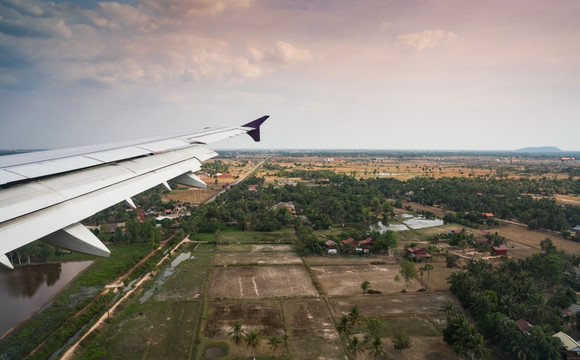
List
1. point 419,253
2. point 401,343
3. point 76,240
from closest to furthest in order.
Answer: point 76,240 < point 401,343 < point 419,253

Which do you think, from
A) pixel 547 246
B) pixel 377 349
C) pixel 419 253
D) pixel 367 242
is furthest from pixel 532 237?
pixel 377 349

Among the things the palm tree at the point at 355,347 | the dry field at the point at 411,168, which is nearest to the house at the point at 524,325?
the palm tree at the point at 355,347

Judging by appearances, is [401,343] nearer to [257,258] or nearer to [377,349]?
[377,349]

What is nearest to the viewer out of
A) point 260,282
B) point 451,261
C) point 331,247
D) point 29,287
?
point 29,287

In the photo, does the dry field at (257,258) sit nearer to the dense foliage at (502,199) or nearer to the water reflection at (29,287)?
the water reflection at (29,287)

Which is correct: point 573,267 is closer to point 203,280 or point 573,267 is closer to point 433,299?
point 433,299

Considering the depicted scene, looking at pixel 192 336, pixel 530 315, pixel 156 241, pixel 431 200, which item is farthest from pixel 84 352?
pixel 431 200
